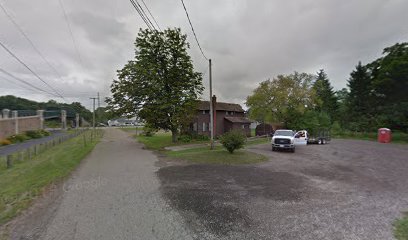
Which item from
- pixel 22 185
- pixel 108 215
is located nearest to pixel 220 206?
pixel 108 215

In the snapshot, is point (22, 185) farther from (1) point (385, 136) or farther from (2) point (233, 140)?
(1) point (385, 136)

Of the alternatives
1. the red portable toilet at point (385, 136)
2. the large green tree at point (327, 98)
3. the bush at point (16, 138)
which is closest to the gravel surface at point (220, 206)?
the red portable toilet at point (385, 136)

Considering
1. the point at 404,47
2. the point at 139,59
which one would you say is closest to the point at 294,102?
the point at 404,47

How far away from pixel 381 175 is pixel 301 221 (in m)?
8.00

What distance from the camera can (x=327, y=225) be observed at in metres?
4.61

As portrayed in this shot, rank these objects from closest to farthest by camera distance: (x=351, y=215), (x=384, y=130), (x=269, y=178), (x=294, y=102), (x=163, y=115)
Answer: (x=351, y=215)
(x=269, y=178)
(x=163, y=115)
(x=384, y=130)
(x=294, y=102)

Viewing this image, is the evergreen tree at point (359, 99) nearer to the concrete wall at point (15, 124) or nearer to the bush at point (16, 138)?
the bush at point (16, 138)

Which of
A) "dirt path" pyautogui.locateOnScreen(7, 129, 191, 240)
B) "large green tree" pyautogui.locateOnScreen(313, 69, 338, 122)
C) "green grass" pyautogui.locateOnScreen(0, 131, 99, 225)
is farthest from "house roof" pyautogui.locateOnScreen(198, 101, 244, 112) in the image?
"large green tree" pyautogui.locateOnScreen(313, 69, 338, 122)

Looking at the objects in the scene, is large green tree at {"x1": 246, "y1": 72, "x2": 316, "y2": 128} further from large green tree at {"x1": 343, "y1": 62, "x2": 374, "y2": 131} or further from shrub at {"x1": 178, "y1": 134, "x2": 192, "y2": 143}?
shrub at {"x1": 178, "y1": 134, "x2": 192, "y2": 143}

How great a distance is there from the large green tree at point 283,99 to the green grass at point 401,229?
3251cm

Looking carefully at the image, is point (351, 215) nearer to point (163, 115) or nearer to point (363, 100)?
point (163, 115)

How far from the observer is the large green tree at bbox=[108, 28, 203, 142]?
20688 millimetres

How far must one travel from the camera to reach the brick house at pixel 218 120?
105 ft

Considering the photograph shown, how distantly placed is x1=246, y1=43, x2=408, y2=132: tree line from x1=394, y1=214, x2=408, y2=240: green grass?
32147 millimetres
